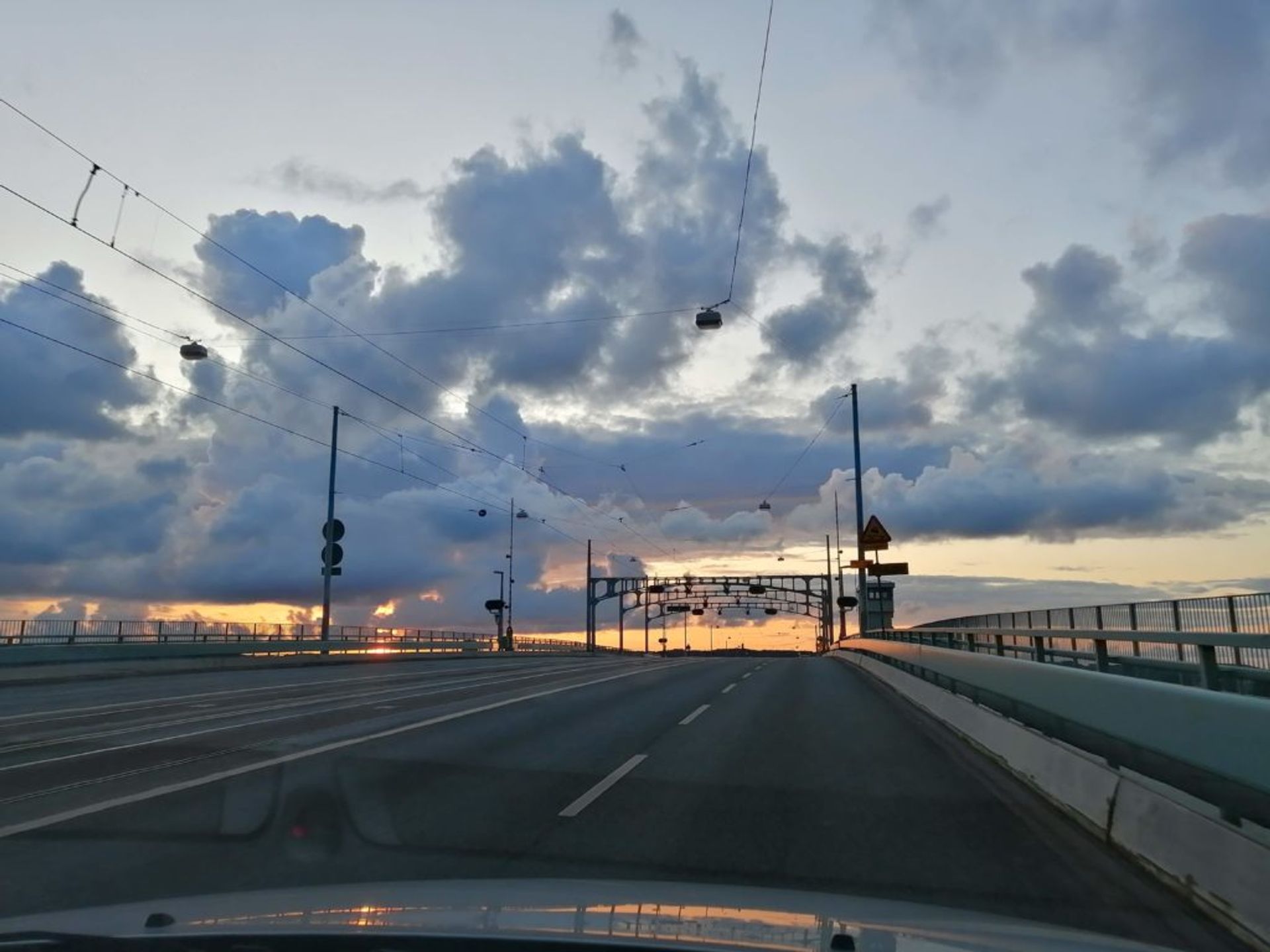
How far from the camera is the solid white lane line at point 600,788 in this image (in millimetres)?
8928

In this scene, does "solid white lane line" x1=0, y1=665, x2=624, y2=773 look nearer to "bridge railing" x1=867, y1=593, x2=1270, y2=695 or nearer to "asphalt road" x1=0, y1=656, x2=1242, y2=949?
"asphalt road" x1=0, y1=656, x2=1242, y2=949

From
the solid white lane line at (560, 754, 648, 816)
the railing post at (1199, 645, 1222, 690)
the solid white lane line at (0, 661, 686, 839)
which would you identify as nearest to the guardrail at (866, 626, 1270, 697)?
the railing post at (1199, 645, 1222, 690)

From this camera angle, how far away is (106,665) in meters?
31.3

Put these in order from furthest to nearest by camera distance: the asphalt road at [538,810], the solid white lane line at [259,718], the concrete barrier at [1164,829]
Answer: the solid white lane line at [259,718] < the asphalt road at [538,810] < the concrete barrier at [1164,829]

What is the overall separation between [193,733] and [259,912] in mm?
10559

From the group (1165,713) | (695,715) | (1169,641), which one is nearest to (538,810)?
(1165,713)

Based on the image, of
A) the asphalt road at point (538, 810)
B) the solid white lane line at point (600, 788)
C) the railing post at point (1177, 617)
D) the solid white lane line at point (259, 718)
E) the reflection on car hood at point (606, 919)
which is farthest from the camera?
the solid white lane line at point (259, 718)

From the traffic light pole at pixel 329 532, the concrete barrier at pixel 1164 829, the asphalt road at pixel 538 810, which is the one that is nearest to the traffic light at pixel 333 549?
the traffic light pole at pixel 329 532

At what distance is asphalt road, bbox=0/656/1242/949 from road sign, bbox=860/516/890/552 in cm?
1479

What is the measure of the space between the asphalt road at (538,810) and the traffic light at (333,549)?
2345cm

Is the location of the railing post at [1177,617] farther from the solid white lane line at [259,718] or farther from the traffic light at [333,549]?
the traffic light at [333,549]

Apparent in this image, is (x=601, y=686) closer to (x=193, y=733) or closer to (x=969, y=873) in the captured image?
(x=193, y=733)

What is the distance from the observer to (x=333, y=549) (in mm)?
40531

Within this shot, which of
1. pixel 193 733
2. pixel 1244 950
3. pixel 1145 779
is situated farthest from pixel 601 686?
pixel 1244 950
